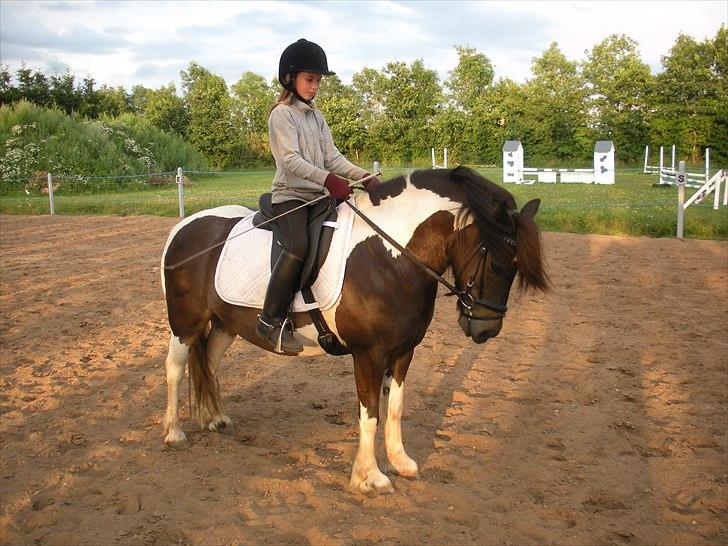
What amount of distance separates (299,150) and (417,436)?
88.7 inches

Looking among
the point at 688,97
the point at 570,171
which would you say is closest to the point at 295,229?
the point at 570,171

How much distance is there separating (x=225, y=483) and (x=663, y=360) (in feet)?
14.3

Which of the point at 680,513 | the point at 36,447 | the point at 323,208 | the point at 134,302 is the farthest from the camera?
the point at 134,302

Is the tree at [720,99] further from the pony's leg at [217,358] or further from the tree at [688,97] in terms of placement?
the pony's leg at [217,358]

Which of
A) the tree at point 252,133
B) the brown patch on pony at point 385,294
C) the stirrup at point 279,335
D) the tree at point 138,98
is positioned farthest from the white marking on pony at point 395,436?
the tree at point 138,98

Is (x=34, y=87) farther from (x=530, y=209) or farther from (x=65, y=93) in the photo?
(x=530, y=209)

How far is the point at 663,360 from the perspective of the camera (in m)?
5.85

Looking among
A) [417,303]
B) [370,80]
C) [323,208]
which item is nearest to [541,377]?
[417,303]

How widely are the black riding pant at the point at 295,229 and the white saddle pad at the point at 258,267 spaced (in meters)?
0.17

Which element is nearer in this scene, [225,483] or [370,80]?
[225,483]

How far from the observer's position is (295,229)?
11.8 ft

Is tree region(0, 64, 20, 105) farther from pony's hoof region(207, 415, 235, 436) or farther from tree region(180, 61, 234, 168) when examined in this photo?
pony's hoof region(207, 415, 235, 436)

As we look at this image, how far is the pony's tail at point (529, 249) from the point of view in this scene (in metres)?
3.19

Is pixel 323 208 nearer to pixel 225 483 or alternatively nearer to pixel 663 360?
pixel 225 483
